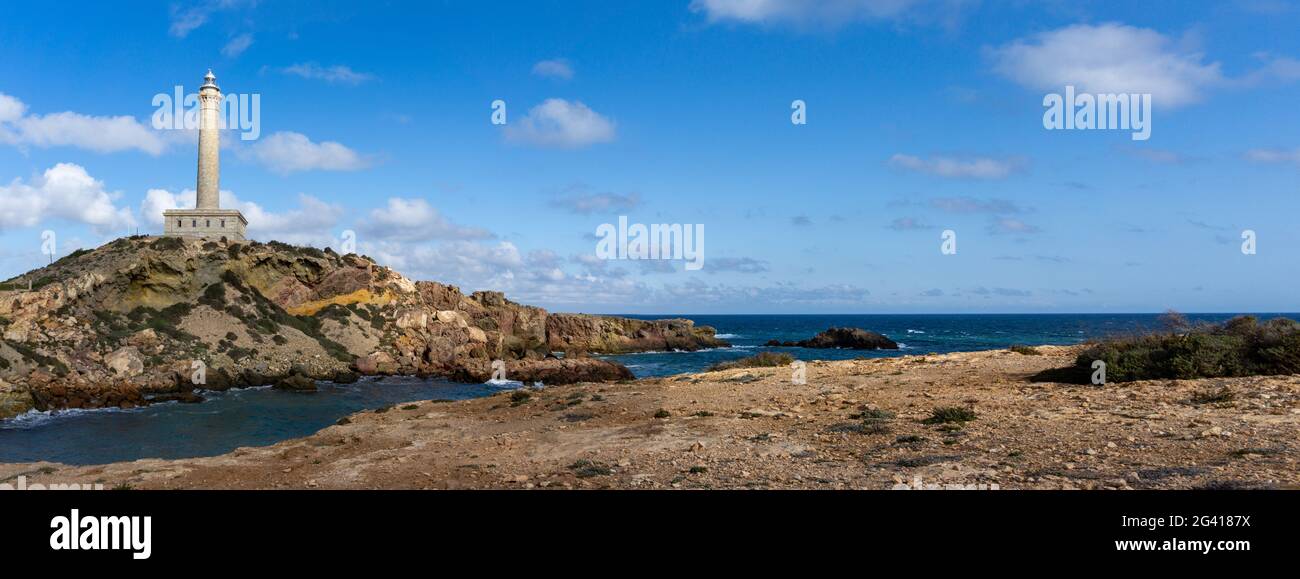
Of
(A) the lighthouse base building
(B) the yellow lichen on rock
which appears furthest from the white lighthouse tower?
(B) the yellow lichen on rock

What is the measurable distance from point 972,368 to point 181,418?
34.0m

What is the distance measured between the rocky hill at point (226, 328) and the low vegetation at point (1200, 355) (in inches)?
1253

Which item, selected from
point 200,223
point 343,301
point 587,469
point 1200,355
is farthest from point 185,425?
point 200,223

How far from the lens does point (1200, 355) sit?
55.1 ft

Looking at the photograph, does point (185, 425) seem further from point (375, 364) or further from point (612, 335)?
point (612, 335)

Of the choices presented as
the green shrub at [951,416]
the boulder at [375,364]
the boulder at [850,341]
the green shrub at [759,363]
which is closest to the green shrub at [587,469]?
the green shrub at [951,416]

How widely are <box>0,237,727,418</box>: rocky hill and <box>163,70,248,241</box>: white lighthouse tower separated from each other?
432 cm

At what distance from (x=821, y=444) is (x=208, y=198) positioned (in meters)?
72.7

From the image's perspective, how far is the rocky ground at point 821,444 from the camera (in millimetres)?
9945

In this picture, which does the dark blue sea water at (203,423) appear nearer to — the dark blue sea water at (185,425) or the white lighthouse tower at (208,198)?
the dark blue sea water at (185,425)

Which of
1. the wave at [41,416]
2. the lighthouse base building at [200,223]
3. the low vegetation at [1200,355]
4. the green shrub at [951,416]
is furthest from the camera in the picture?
the lighthouse base building at [200,223]

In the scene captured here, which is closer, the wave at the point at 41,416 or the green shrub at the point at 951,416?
the green shrub at the point at 951,416
